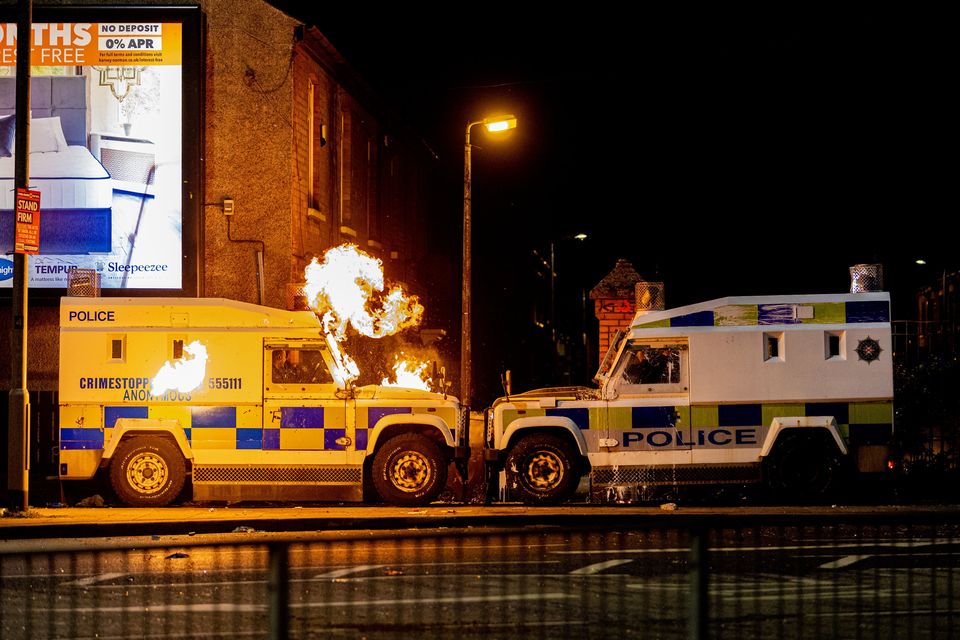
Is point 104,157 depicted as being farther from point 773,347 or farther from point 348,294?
point 773,347

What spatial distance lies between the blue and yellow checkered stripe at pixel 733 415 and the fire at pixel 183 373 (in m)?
4.23

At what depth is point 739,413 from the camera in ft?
53.6

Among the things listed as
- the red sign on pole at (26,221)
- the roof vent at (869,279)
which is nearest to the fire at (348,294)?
the red sign on pole at (26,221)

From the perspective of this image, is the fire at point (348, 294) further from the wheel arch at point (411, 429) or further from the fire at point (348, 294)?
the wheel arch at point (411, 429)

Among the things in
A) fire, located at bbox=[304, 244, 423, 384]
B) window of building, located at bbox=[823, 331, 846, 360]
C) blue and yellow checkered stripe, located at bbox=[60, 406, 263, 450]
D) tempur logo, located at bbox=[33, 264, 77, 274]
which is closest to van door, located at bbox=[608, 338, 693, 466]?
window of building, located at bbox=[823, 331, 846, 360]

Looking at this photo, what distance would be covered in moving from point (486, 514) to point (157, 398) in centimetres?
490

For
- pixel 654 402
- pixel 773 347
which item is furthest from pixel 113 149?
pixel 773 347

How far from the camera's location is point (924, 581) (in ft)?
29.3

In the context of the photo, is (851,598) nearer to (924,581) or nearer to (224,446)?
(924,581)

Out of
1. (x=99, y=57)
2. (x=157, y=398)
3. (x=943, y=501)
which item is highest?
(x=99, y=57)

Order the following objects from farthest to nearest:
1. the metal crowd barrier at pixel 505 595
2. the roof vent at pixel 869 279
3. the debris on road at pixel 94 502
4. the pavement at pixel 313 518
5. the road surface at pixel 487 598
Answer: the debris on road at pixel 94 502 < the roof vent at pixel 869 279 < the pavement at pixel 313 518 < the road surface at pixel 487 598 < the metal crowd barrier at pixel 505 595

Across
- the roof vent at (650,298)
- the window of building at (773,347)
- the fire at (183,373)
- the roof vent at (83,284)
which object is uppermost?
the roof vent at (83,284)

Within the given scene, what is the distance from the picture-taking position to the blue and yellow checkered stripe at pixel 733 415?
16.2 m

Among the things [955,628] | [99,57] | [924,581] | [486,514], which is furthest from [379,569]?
[99,57]
